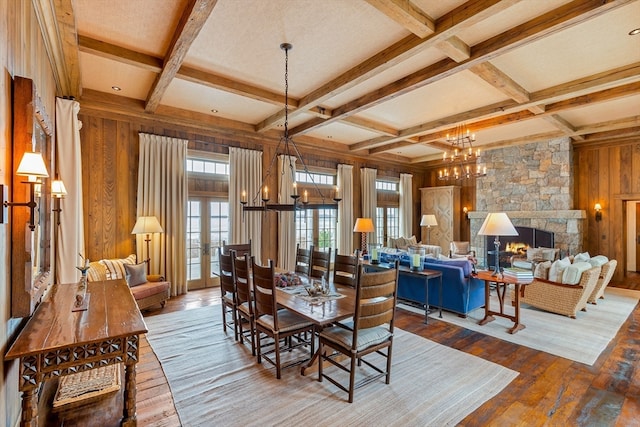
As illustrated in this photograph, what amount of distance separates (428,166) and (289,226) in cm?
604

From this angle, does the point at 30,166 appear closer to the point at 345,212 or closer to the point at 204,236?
the point at 204,236

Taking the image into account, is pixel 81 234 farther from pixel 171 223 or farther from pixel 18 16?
pixel 18 16

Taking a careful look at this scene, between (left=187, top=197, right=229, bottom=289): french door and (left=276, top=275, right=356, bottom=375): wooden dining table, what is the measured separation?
341cm

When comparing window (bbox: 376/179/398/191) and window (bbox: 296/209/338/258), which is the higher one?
window (bbox: 376/179/398/191)

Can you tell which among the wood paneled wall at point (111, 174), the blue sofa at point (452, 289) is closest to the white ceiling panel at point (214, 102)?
the wood paneled wall at point (111, 174)

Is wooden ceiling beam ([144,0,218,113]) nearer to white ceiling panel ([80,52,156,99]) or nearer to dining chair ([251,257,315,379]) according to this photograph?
white ceiling panel ([80,52,156,99])

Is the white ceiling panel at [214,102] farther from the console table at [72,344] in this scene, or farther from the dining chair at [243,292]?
the console table at [72,344]

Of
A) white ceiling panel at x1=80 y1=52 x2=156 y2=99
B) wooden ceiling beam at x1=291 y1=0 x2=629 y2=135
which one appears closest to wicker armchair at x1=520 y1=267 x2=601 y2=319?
wooden ceiling beam at x1=291 y1=0 x2=629 y2=135

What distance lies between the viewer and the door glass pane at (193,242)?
20.0 ft

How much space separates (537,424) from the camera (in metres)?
2.28

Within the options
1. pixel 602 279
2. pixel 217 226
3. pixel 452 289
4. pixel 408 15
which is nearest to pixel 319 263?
pixel 452 289

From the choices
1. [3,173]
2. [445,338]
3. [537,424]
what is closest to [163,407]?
[3,173]

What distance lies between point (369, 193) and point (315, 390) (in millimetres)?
6832

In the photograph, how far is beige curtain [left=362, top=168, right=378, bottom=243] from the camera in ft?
29.2
